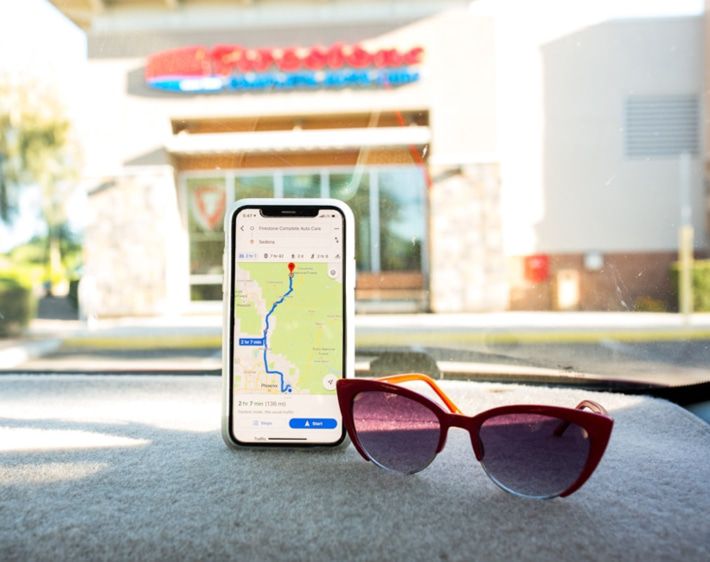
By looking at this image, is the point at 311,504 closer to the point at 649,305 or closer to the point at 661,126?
the point at 649,305

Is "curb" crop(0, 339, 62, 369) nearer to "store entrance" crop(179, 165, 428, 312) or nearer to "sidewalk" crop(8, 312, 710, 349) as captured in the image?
"sidewalk" crop(8, 312, 710, 349)

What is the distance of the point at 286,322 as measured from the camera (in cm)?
129

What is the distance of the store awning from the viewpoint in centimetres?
247

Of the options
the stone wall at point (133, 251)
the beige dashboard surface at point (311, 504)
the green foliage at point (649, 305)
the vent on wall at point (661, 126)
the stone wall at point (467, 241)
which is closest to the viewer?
the beige dashboard surface at point (311, 504)

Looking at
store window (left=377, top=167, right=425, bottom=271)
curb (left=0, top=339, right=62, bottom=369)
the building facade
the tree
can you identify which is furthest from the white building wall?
curb (left=0, top=339, right=62, bottom=369)

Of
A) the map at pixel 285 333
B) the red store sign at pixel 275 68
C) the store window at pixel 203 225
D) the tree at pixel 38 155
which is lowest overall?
the map at pixel 285 333

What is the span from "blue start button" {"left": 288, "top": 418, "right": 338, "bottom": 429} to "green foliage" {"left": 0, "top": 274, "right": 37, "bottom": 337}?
166 centimetres

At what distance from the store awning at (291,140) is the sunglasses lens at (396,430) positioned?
1.32m

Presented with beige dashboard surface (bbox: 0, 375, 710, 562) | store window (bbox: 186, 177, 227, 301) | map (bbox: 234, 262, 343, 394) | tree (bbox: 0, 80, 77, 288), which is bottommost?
beige dashboard surface (bbox: 0, 375, 710, 562)

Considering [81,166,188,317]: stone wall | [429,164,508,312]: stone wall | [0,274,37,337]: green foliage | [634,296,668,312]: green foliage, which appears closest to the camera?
[634,296,668,312]: green foliage

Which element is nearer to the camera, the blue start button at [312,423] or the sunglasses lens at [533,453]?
the sunglasses lens at [533,453]

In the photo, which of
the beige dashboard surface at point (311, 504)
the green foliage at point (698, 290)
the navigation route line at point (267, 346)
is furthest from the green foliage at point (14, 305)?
the green foliage at point (698, 290)

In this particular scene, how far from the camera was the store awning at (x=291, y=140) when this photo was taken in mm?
2470

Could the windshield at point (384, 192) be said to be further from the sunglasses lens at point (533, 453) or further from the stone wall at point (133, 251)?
the sunglasses lens at point (533, 453)
